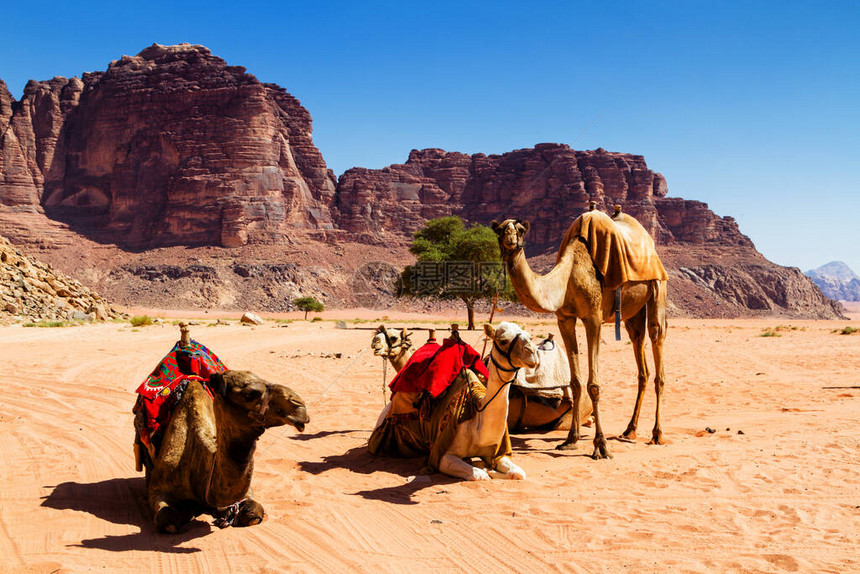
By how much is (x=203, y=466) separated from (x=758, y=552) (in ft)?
14.3

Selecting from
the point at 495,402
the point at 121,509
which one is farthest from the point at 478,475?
the point at 121,509

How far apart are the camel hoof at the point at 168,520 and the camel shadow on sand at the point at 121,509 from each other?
63mm

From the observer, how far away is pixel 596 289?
7.82 meters

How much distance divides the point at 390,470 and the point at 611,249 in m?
4.08

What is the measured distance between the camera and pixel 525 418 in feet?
29.2

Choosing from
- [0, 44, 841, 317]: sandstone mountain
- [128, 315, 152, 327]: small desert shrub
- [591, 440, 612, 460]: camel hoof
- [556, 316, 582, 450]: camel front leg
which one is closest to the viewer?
[591, 440, 612, 460]: camel hoof

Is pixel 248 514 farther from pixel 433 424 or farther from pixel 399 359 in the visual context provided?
pixel 399 359

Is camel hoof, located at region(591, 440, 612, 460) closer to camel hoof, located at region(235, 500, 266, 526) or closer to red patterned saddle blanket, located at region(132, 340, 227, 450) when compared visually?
camel hoof, located at region(235, 500, 266, 526)

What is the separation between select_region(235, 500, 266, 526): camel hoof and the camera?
4.95 m

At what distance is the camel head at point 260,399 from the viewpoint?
4086mm

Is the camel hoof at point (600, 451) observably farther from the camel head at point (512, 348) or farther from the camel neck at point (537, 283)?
the camel head at point (512, 348)

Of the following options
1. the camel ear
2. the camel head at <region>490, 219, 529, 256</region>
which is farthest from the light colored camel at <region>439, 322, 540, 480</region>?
the camel ear

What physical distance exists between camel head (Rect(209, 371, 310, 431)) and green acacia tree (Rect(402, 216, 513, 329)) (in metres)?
38.0

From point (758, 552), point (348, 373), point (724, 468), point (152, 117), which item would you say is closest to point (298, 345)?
point (348, 373)
